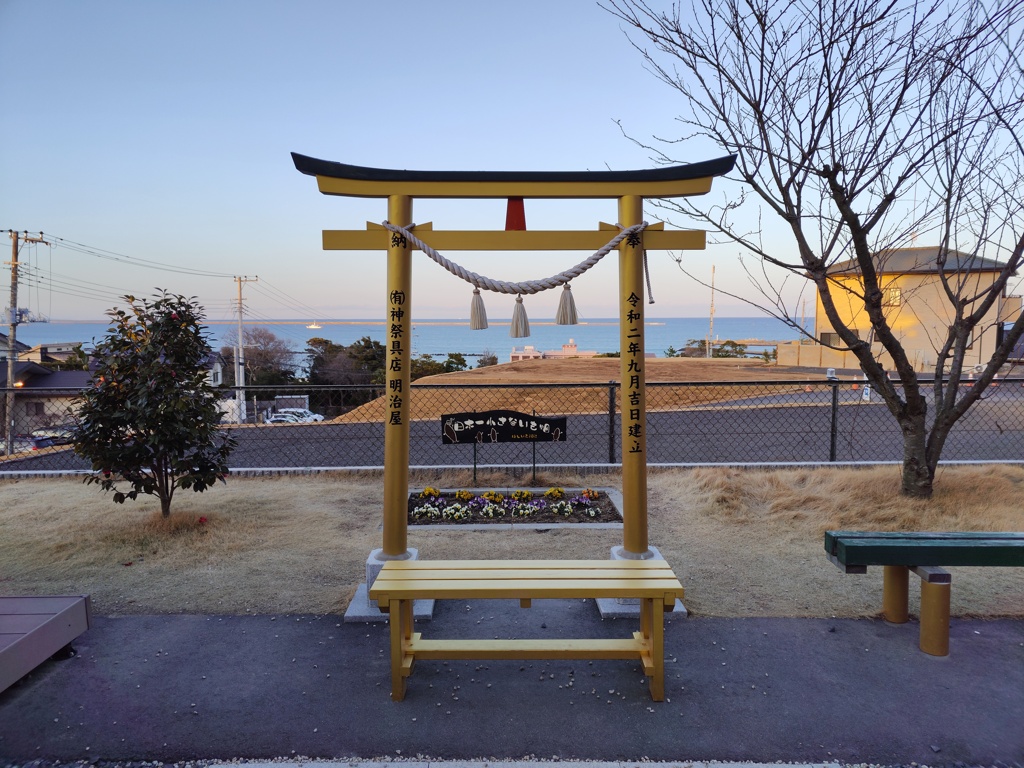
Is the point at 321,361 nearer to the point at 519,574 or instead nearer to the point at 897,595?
the point at 519,574

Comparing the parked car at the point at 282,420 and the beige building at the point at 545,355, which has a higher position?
the beige building at the point at 545,355

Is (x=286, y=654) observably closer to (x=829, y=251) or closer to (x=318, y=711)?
(x=318, y=711)

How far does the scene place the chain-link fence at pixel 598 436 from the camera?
9.76m

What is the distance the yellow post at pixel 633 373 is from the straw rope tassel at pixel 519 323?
30.9 inches

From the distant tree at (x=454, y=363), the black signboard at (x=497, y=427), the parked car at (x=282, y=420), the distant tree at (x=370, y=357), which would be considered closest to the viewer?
the black signboard at (x=497, y=427)

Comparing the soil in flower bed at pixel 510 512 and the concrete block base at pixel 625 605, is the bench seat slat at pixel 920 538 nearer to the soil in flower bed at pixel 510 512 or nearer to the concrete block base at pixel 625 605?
the concrete block base at pixel 625 605

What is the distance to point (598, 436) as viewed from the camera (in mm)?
12617

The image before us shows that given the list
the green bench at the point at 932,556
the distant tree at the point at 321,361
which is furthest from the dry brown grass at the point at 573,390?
the distant tree at the point at 321,361

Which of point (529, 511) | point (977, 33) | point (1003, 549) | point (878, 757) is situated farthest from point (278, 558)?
point (977, 33)

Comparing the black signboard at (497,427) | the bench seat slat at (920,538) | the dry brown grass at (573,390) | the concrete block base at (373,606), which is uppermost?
the dry brown grass at (573,390)

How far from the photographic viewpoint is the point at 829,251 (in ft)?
20.1

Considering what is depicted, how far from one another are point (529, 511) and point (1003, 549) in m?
4.03

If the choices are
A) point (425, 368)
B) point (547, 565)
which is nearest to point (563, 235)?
point (547, 565)

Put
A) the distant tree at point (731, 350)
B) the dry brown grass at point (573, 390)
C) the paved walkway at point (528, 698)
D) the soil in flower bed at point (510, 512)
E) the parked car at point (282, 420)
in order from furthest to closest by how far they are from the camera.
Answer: the distant tree at point (731, 350) < the dry brown grass at point (573, 390) < the parked car at point (282, 420) < the soil in flower bed at point (510, 512) < the paved walkway at point (528, 698)
